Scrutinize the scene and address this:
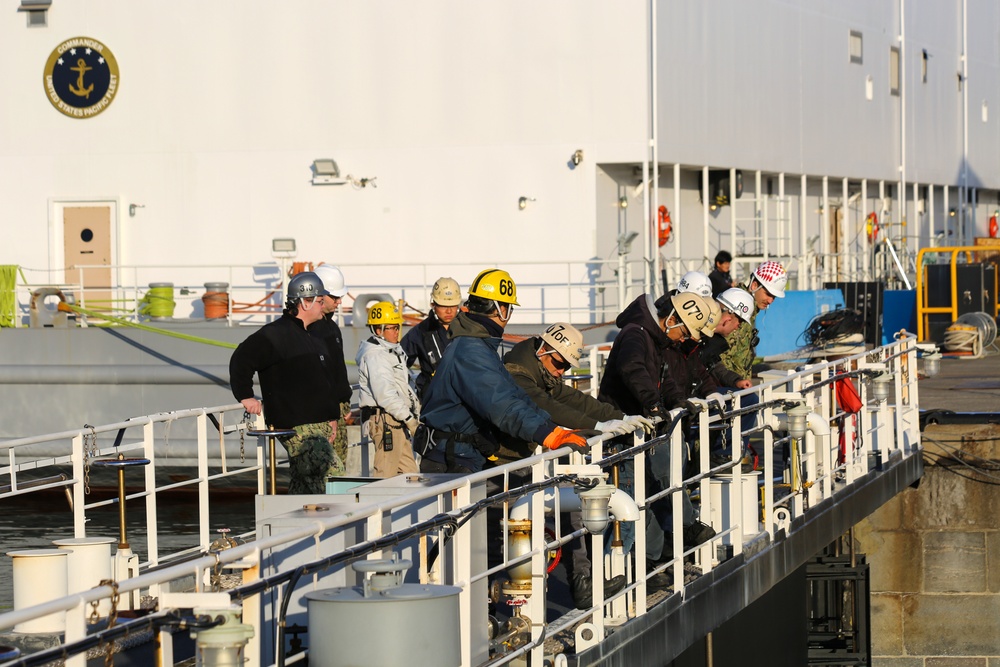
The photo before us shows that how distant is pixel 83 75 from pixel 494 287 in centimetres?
1568

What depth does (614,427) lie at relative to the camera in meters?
6.65

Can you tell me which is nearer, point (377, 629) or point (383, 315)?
point (377, 629)

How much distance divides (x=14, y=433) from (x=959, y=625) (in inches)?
395

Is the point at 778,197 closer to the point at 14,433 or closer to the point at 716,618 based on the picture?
the point at 14,433

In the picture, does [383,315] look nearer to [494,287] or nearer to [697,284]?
[697,284]

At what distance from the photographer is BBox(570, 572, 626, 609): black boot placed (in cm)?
655

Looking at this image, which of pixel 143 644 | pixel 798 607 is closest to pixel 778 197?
pixel 798 607

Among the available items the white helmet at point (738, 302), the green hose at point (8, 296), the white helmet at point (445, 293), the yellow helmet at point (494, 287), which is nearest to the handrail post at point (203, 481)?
the white helmet at point (445, 293)

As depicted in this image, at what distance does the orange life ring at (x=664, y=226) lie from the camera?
2097cm

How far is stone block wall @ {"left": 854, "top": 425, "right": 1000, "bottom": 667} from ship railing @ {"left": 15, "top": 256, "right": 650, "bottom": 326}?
5.77 metres

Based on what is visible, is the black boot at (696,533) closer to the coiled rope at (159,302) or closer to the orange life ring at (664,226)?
the coiled rope at (159,302)

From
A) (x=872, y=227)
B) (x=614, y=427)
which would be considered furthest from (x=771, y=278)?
(x=872, y=227)

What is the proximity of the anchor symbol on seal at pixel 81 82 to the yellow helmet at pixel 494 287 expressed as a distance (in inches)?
609

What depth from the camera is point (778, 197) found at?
2347 cm
